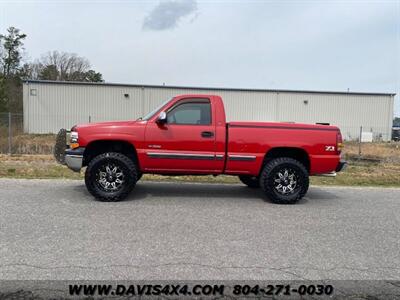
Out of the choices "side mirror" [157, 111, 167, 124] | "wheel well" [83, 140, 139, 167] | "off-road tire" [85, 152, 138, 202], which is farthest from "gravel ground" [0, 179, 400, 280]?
"side mirror" [157, 111, 167, 124]

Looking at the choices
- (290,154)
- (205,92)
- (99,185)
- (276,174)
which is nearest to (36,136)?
(205,92)

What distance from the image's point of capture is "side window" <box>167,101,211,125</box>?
7789 millimetres

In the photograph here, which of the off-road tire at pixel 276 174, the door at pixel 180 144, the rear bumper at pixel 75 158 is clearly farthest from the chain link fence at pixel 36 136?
the off-road tire at pixel 276 174

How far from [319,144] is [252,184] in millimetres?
2252

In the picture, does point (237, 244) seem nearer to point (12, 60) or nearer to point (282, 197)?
point (282, 197)

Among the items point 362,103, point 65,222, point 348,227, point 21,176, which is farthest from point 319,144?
point 362,103

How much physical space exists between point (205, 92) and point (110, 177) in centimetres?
2799

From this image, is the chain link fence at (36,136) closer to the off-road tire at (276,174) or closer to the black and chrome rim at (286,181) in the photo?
the off-road tire at (276,174)

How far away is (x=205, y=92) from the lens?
34.9m

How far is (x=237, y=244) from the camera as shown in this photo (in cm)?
516

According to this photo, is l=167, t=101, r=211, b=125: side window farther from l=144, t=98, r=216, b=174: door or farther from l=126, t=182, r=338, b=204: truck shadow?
l=126, t=182, r=338, b=204: truck shadow

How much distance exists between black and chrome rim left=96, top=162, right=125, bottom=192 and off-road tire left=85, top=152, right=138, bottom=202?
0.04 m

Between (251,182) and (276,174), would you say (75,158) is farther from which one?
(251,182)

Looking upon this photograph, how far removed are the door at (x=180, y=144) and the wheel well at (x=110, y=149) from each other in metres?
0.37
